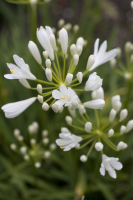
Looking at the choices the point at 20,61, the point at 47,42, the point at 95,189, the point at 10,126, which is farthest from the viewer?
the point at 10,126

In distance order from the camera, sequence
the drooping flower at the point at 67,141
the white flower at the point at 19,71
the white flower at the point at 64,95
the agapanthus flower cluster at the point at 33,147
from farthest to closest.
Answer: the agapanthus flower cluster at the point at 33,147
the drooping flower at the point at 67,141
the white flower at the point at 19,71
the white flower at the point at 64,95

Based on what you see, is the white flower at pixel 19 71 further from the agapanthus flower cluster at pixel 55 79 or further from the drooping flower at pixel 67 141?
the drooping flower at pixel 67 141

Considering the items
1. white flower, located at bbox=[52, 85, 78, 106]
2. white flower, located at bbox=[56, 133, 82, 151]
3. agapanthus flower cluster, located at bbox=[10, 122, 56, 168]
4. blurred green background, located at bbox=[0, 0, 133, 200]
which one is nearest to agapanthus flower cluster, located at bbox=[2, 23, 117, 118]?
white flower, located at bbox=[52, 85, 78, 106]

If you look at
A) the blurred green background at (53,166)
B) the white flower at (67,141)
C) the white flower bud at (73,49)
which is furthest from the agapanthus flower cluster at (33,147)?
the white flower bud at (73,49)

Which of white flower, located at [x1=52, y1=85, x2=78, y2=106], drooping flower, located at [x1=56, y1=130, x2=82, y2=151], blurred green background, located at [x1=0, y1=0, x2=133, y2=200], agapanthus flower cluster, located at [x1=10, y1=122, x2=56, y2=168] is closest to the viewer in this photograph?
white flower, located at [x1=52, y1=85, x2=78, y2=106]

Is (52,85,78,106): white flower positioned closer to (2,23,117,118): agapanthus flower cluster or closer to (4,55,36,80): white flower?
(2,23,117,118): agapanthus flower cluster

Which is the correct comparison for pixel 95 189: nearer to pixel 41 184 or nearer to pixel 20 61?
pixel 41 184

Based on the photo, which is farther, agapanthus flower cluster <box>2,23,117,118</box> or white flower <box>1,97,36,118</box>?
white flower <box>1,97,36,118</box>

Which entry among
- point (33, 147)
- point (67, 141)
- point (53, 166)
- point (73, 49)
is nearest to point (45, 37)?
point (73, 49)

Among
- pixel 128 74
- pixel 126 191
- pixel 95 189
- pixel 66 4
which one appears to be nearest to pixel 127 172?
pixel 126 191

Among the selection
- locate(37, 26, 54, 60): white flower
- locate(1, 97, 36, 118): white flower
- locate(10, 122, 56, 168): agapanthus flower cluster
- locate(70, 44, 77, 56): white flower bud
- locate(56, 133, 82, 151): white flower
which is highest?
locate(37, 26, 54, 60): white flower

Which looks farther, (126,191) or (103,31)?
(103,31)
